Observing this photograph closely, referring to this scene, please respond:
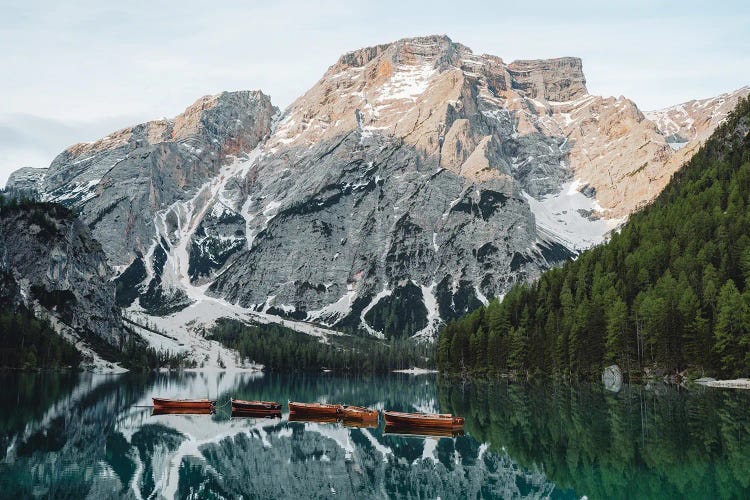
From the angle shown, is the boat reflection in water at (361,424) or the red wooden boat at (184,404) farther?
the red wooden boat at (184,404)

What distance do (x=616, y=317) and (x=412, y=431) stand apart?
6250 cm

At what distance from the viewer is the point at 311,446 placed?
Result: 63.5 metres

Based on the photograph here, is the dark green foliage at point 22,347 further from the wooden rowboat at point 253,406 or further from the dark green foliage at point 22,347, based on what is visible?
the wooden rowboat at point 253,406

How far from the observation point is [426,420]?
71.9 meters

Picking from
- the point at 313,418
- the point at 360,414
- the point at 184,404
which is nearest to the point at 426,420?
the point at 360,414

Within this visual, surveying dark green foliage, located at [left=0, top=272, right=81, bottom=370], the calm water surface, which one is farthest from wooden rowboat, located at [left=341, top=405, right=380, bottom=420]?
dark green foliage, located at [left=0, top=272, right=81, bottom=370]

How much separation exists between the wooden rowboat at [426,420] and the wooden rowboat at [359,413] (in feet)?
18.5

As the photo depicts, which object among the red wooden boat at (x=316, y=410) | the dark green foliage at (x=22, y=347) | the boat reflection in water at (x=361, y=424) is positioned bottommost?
the boat reflection in water at (x=361, y=424)

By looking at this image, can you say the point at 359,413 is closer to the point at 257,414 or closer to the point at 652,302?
the point at 257,414

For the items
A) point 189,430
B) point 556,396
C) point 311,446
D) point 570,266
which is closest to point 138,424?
point 189,430

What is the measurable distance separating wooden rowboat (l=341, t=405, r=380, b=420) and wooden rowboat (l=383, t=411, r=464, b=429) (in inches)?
222

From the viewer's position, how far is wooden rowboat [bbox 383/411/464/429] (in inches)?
2758

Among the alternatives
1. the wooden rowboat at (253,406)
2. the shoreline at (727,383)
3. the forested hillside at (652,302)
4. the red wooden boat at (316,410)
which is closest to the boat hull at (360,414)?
the red wooden boat at (316,410)

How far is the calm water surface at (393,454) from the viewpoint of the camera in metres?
43.8
